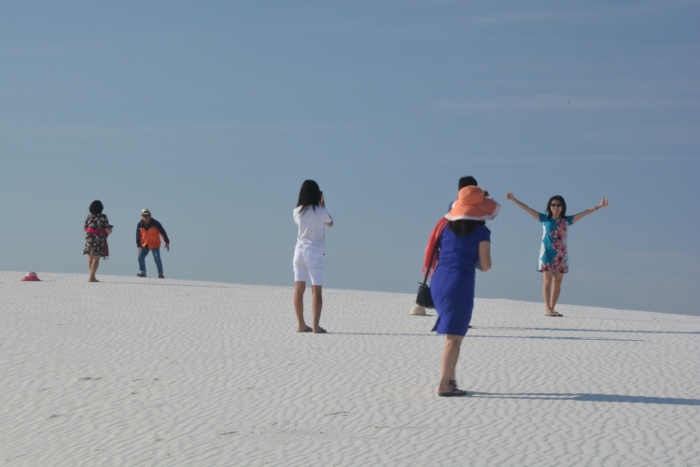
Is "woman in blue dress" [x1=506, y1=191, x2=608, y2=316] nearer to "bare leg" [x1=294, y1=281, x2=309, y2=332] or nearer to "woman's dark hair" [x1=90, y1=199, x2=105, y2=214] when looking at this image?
"bare leg" [x1=294, y1=281, x2=309, y2=332]

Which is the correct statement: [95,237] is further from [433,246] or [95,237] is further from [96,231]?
[433,246]

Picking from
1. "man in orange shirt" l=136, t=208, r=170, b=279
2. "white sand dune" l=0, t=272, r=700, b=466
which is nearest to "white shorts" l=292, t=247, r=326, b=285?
"white sand dune" l=0, t=272, r=700, b=466

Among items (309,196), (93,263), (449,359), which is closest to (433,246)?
(449,359)

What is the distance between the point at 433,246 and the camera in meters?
8.18

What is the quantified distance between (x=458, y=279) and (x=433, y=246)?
15.0 inches

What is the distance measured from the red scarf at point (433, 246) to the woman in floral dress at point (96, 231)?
1486cm

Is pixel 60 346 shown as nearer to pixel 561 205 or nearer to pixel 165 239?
pixel 561 205

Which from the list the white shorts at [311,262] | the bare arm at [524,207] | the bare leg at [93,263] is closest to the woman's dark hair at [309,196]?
the white shorts at [311,262]

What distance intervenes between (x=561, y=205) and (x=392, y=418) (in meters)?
8.94

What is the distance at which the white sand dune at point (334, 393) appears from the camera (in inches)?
264

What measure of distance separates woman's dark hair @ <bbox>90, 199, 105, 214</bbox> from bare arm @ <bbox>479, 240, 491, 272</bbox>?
1541 cm

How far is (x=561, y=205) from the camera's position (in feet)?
51.6

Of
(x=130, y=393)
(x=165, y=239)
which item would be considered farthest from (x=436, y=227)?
(x=165, y=239)

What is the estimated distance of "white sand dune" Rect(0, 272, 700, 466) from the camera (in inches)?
264
